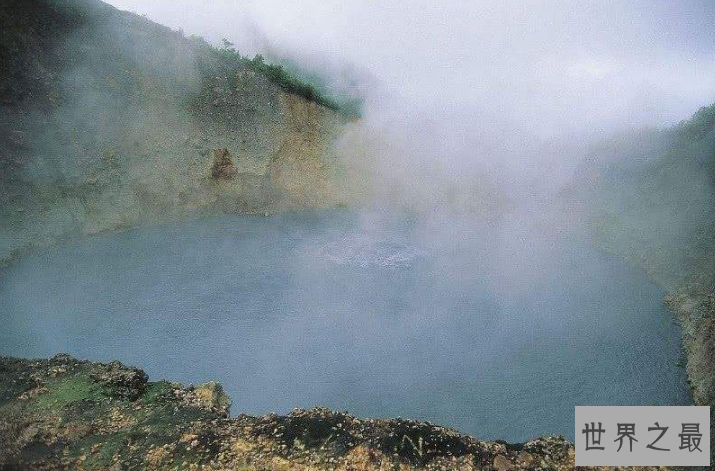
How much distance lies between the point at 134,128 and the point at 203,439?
15976 millimetres

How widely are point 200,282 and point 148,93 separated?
10186mm

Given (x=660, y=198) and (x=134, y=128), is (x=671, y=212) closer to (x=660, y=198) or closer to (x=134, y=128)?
(x=660, y=198)

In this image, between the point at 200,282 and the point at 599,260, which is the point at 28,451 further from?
the point at 599,260

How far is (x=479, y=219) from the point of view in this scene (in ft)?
72.1

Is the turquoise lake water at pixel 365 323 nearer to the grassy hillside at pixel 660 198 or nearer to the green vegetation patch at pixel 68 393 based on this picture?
the grassy hillside at pixel 660 198

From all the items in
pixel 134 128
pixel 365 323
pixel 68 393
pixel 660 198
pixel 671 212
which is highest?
pixel 134 128

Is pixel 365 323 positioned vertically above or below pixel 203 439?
above

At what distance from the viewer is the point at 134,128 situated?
18.4m

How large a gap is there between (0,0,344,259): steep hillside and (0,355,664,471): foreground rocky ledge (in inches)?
405

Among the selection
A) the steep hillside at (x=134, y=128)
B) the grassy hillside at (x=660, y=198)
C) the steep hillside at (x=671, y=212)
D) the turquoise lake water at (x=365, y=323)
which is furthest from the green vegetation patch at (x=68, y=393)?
the grassy hillside at (x=660, y=198)

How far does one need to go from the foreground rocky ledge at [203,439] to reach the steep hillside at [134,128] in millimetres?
10298

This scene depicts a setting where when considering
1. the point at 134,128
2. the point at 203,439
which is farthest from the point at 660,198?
the point at 134,128

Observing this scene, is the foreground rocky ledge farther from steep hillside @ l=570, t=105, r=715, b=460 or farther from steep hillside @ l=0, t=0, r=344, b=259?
steep hillside @ l=0, t=0, r=344, b=259

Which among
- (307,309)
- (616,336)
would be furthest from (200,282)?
(616,336)
